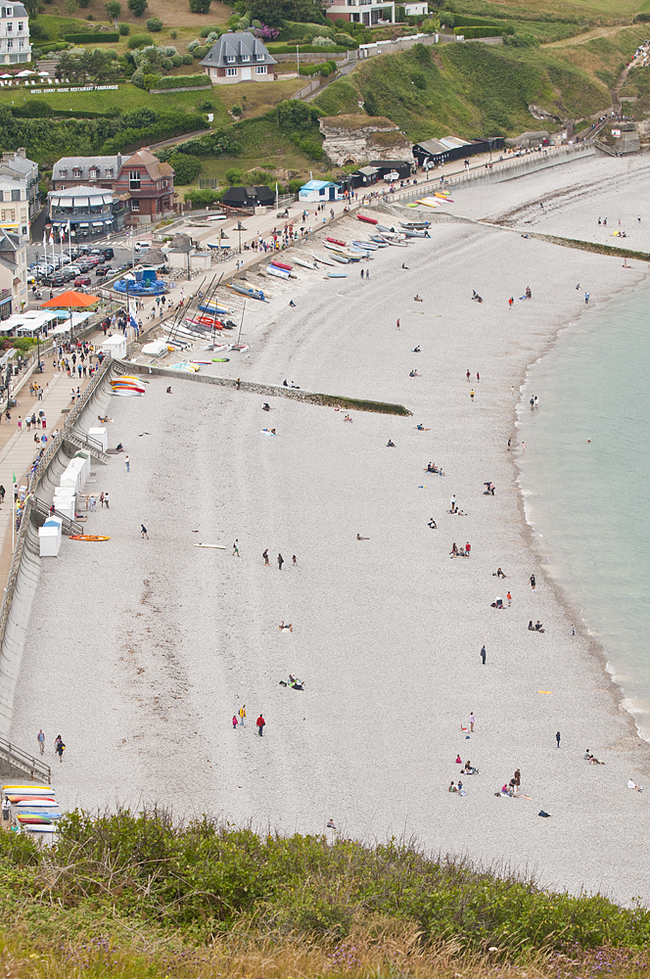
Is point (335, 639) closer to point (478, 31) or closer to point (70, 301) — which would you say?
point (70, 301)

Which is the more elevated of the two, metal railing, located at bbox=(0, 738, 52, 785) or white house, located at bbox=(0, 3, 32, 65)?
white house, located at bbox=(0, 3, 32, 65)

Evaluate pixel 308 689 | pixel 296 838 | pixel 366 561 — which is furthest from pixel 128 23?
pixel 296 838

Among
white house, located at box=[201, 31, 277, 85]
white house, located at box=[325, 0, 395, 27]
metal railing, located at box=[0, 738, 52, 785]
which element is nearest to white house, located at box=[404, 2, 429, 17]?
white house, located at box=[325, 0, 395, 27]

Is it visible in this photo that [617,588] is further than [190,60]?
No

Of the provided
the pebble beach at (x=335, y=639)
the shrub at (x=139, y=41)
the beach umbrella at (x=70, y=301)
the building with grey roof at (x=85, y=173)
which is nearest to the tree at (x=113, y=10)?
the shrub at (x=139, y=41)

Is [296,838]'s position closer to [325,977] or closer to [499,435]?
[325,977]

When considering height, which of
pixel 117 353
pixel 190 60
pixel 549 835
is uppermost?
pixel 190 60

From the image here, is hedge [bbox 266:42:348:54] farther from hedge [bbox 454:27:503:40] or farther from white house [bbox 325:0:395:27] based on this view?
hedge [bbox 454:27:503:40]

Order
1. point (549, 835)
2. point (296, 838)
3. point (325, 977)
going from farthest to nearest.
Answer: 1. point (549, 835)
2. point (296, 838)
3. point (325, 977)
